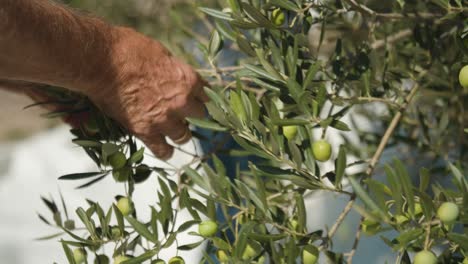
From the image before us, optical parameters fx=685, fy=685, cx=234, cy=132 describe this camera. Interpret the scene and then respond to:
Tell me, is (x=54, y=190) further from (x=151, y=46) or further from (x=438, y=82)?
(x=438, y=82)

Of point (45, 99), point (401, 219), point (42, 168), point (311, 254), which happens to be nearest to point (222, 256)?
point (311, 254)

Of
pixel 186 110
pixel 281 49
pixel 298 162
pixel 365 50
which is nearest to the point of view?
pixel 298 162

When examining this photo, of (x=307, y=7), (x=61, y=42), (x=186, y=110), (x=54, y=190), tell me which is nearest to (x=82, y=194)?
(x=54, y=190)

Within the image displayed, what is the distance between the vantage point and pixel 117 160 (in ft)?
4.12

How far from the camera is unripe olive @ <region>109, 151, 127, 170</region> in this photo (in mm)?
1252

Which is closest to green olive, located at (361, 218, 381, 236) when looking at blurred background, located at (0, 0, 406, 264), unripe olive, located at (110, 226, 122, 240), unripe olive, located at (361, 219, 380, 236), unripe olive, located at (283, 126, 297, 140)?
unripe olive, located at (361, 219, 380, 236)

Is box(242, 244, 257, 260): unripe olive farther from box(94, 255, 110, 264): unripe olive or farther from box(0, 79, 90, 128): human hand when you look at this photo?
box(0, 79, 90, 128): human hand

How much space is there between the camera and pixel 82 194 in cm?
304

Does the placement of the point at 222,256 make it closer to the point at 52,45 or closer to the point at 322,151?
the point at 322,151

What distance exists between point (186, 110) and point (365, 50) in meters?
0.38

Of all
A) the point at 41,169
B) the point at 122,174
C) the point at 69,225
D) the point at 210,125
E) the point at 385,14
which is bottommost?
the point at 41,169

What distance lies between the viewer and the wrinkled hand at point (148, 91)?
1.33 metres

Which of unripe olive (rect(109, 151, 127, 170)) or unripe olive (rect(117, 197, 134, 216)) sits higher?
unripe olive (rect(109, 151, 127, 170))

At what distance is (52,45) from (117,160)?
236 millimetres
